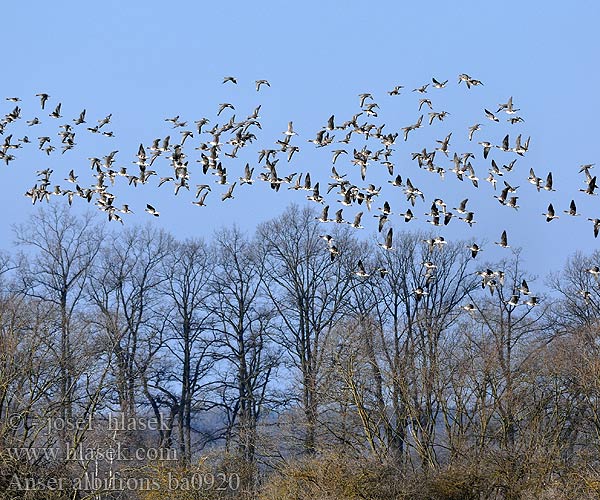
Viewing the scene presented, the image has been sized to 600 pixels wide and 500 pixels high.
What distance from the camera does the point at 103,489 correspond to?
1442 inches

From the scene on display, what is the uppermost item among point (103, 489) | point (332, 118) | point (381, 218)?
point (332, 118)

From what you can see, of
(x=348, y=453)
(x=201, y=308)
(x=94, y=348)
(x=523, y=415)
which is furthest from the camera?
(x=201, y=308)

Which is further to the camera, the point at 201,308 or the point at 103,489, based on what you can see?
the point at 201,308

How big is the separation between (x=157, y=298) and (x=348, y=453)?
77.6 feet

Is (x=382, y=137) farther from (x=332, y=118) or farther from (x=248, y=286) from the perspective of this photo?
(x=248, y=286)

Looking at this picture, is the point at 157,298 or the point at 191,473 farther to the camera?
the point at 157,298

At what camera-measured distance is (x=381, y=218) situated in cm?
4569

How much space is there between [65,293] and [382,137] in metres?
19.4

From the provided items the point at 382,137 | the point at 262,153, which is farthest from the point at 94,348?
the point at 382,137

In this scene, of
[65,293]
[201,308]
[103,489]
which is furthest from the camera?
[201,308]

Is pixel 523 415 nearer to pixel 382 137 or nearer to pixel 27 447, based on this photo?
pixel 382 137

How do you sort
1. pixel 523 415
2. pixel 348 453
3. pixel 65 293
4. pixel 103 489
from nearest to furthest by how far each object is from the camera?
pixel 103 489, pixel 348 453, pixel 523 415, pixel 65 293

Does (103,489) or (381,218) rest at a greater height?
(381,218)

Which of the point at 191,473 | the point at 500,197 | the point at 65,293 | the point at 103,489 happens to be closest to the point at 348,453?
the point at 191,473
